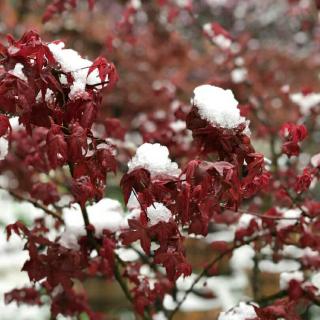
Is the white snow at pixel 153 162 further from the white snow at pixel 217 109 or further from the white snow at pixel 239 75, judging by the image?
the white snow at pixel 239 75

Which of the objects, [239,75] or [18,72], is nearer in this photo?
[18,72]

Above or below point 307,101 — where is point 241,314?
below

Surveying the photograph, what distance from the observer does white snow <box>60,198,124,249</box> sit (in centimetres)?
233

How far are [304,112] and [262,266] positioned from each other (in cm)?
263

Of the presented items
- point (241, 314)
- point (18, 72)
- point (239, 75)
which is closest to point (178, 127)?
point (239, 75)

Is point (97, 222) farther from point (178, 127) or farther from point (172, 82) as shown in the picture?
point (172, 82)

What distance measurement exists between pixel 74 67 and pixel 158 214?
0.58m

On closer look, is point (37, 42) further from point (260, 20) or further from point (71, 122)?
point (260, 20)

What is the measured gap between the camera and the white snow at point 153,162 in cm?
164

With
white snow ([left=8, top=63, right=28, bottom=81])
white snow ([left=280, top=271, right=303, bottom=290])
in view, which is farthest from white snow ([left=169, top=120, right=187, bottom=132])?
white snow ([left=8, top=63, right=28, bottom=81])

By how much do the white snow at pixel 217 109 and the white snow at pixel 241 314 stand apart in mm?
850

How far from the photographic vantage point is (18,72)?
1616mm

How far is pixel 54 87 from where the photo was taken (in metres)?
1.67

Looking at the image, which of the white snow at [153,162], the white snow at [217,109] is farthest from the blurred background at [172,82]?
the white snow at [153,162]
